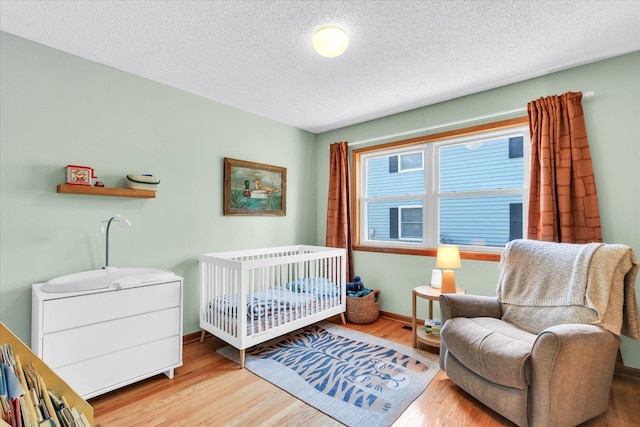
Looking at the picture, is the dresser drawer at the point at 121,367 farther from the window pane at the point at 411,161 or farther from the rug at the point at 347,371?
the window pane at the point at 411,161

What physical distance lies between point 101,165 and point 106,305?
1082 millimetres

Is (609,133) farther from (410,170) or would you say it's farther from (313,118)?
(313,118)

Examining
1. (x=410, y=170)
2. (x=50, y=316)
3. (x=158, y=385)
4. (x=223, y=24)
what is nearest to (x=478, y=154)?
(x=410, y=170)

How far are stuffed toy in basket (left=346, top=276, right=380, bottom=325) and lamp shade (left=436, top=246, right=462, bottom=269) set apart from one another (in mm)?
944

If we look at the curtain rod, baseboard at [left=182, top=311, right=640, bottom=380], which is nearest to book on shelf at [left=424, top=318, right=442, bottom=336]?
baseboard at [left=182, top=311, right=640, bottom=380]

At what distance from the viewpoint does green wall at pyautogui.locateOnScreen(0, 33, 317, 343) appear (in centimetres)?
200

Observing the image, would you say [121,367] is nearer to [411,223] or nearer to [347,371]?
[347,371]

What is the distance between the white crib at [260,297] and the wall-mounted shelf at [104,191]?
721 millimetres

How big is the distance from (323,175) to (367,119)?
0.92 meters

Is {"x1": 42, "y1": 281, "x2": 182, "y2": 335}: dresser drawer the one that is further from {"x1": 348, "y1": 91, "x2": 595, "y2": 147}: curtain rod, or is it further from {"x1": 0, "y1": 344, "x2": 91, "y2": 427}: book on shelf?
{"x1": 348, "y1": 91, "x2": 595, "y2": 147}: curtain rod

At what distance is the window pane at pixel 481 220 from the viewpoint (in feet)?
9.19

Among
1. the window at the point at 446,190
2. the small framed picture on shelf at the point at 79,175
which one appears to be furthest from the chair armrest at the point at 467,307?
the small framed picture on shelf at the point at 79,175

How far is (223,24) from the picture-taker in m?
1.86

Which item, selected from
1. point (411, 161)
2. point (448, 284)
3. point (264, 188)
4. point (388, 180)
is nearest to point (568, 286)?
point (448, 284)
